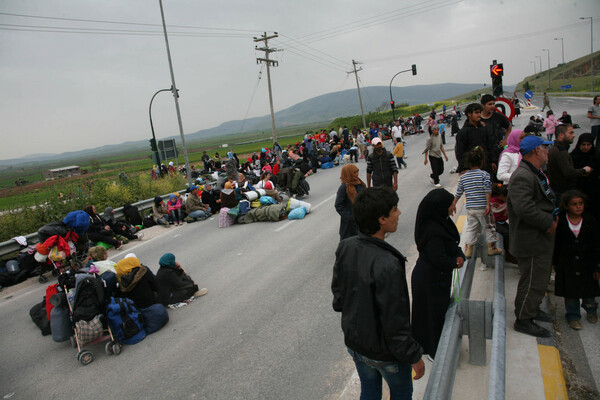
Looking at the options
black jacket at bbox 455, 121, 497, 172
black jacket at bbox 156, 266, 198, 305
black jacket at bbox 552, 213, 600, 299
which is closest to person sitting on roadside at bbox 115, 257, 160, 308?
black jacket at bbox 156, 266, 198, 305

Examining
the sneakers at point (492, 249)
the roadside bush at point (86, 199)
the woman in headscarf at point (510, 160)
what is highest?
the woman in headscarf at point (510, 160)

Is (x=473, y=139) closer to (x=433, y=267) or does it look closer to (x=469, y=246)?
(x=469, y=246)

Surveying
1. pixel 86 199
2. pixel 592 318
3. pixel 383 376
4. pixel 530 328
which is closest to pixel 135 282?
pixel 383 376

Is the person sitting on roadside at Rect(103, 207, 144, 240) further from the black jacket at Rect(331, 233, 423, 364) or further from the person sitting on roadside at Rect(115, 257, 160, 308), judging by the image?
the black jacket at Rect(331, 233, 423, 364)

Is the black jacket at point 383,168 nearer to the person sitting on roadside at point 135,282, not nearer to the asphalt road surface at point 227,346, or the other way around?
the asphalt road surface at point 227,346

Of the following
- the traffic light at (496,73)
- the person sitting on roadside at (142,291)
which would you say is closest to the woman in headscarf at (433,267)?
the person sitting on roadside at (142,291)

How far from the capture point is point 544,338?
3754 mm

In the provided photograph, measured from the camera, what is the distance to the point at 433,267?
10.00 ft

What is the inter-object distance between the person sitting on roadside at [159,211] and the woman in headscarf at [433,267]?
1060 centimetres

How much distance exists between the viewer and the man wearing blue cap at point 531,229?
11.3 feet

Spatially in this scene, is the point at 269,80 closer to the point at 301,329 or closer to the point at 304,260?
the point at 304,260

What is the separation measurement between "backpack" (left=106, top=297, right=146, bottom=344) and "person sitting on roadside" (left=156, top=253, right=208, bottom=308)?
2.48 ft

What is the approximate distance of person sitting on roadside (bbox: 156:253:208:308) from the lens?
5.96 metres

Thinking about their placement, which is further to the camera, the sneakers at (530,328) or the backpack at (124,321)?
the backpack at (124,321)
